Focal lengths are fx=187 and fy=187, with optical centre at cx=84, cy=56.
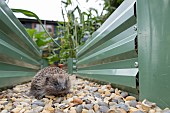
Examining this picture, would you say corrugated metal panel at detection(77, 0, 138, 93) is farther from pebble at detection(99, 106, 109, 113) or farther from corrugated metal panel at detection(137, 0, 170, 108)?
pebble at detection(99, 106, 109, 113)

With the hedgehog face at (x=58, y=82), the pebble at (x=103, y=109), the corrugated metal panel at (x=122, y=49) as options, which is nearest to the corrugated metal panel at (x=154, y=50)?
the corrugated metal panel at (x=122, y=49)

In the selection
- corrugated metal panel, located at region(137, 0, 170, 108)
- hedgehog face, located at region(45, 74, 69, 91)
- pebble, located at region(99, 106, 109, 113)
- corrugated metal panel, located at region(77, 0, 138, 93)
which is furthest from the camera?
hedgehog face, located at region(45, 74, 69, 91)

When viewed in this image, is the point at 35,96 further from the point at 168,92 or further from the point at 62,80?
the point at 168,92

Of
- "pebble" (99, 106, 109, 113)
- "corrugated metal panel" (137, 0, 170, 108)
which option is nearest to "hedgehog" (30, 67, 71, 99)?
"pebble" (99, 106, 109, 113)

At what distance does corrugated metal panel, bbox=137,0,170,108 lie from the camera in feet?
2.98

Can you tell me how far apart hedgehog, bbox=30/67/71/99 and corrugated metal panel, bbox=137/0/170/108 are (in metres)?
0.87

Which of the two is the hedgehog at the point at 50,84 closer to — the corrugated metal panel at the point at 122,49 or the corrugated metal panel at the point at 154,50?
the corrugated metal panel at the point at 122,49

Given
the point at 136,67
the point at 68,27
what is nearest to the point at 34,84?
the point at 136,67

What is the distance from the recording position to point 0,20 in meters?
1.53

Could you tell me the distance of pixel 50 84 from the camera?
74.1 inches

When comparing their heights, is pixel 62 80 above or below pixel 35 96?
above

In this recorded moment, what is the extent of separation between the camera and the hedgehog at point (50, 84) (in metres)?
1.78

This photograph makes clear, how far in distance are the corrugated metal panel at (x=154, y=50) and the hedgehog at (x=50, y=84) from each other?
2.86ft

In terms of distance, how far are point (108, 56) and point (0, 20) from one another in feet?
3.41
